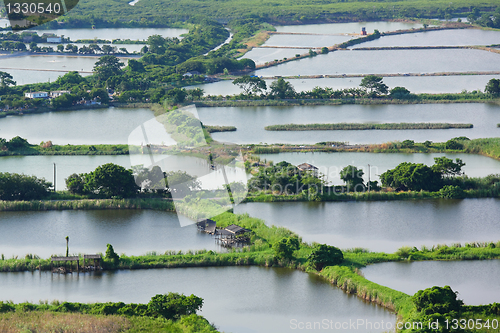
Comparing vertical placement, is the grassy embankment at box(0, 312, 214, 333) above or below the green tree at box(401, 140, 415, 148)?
below

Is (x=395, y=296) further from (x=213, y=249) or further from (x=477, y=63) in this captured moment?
(x=477, y=63)

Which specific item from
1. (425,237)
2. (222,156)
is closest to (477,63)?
(222,156)

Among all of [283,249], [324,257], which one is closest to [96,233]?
[283,249]

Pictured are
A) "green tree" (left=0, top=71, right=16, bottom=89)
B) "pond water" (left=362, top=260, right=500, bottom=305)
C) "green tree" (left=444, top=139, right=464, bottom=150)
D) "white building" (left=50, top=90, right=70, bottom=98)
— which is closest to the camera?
"pond water" (left=362, top=260, right=500, bottom=305)

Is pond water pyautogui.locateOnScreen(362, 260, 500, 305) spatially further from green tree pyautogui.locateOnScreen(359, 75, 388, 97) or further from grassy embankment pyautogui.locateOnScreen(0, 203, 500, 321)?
green tree pyautogui.locateOnScreen(359, 75, 388, 97)

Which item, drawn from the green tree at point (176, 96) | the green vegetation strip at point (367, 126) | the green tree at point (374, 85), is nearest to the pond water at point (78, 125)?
the green tree at point (176, 96)

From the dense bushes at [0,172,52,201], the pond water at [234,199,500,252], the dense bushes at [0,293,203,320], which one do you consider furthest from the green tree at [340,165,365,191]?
the dense bushes at [0,172,52,201]
